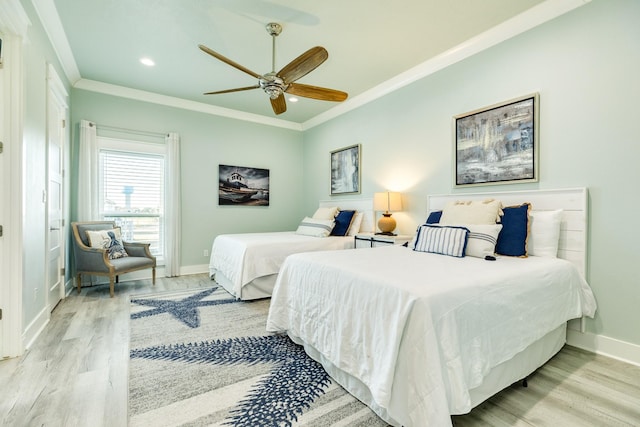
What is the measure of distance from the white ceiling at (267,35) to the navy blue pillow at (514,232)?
5.52 feet

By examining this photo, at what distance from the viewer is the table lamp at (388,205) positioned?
376 centimetres

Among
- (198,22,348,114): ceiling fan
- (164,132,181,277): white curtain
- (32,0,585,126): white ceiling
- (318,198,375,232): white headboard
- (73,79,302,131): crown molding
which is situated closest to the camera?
(198,22,348,114): ceiling fan

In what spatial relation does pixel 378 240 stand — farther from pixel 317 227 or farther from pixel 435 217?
pixel 317 227

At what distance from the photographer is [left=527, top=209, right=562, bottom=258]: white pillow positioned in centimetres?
236

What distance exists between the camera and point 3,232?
2.07 meters

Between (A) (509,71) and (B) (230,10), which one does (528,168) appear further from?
(B) (230,10)

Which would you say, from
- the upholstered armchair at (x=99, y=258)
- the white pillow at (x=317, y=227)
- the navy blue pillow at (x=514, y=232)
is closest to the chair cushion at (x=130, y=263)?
the upholstered armchair at (x=99, y=258)

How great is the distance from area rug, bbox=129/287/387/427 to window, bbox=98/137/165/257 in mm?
2073

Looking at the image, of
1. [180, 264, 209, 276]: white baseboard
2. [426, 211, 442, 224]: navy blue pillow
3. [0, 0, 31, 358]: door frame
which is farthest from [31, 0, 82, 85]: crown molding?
[426, 211, 442, 224]: navy blue pillow

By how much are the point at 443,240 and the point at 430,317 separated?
52.3 inches

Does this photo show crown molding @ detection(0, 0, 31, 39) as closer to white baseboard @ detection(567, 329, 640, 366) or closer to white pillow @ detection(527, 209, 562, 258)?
white pillow @ detection(527, 209, 562, 258)

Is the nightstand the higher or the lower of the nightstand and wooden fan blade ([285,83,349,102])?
the lower

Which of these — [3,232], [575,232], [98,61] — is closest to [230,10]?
[98,61]

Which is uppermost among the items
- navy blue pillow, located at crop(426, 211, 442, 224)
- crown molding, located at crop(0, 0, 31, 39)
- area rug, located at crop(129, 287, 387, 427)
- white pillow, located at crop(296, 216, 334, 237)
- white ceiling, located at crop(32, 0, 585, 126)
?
white ceiling, located at crop(32, 0, 585, 126)
